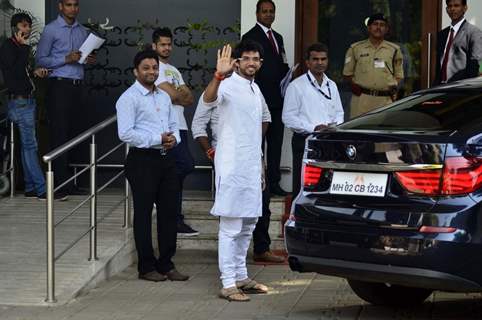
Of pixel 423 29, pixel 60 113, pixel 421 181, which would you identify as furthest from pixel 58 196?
pixel 421 181

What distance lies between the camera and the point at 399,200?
22.8ft

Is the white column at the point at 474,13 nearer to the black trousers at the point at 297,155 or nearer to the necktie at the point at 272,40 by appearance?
the necktie at the point at 272,40

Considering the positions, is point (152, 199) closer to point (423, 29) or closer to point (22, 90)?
point (22, 90)

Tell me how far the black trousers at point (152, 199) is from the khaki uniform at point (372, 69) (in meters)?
3.02

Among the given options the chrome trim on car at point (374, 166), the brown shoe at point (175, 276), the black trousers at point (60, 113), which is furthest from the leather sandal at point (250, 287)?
the black trousers at point (60, 113)

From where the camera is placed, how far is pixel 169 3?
42.1ft

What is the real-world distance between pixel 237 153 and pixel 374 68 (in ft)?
11.3

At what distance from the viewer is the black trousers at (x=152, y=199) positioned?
9.07 metres

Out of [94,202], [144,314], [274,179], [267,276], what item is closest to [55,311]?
[144,314]

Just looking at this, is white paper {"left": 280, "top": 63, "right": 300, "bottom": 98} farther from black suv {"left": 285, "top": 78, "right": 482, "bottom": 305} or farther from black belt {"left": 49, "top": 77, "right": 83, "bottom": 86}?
black suv {"left": 285, "top": 78, "right": 482, "bottom": 305}

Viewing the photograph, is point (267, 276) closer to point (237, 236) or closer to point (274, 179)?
point (237, 236)

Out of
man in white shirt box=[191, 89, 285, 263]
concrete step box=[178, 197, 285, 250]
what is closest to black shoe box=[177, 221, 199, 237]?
concrete step box=[178, 197, 285, 250]

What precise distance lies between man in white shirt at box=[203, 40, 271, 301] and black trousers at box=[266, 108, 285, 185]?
111 inches

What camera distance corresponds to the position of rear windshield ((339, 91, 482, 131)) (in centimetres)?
728
